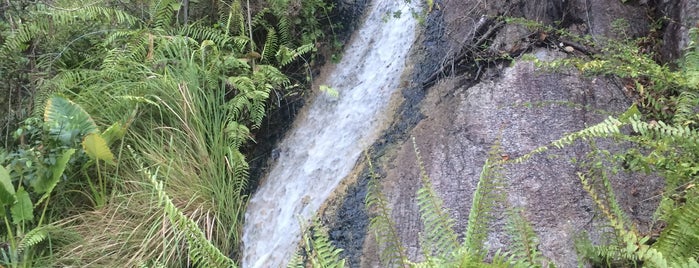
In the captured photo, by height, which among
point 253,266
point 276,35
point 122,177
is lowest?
point 253,266

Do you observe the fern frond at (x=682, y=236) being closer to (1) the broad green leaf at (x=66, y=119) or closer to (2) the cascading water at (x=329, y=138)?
(2) the cascading water at (x=329, y=138)

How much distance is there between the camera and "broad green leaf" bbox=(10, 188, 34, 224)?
12.2 ft

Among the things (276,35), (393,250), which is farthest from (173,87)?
(393,250)

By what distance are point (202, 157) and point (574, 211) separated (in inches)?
102

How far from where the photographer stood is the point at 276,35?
5.12 m

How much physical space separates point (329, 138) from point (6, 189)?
7.26 ft

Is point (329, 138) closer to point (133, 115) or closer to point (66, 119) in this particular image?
point (133, 115)

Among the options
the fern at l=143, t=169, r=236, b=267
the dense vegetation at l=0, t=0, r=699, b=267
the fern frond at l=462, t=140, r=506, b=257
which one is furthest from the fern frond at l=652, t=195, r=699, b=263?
the fern at l=143, t=169, r=236, b=267

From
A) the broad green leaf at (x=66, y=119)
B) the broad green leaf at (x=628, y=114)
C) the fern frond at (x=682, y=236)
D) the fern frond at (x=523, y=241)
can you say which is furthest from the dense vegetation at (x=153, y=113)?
the fern frond at (x=523, y=241)

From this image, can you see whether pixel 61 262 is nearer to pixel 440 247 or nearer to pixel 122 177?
pixel 122 177

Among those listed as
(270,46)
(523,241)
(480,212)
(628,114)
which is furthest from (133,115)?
(628,114)

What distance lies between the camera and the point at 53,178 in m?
3.90

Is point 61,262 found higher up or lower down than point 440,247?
lower down

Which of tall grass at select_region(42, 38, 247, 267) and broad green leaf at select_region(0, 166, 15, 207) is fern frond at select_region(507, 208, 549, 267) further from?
broad green leaf at select_region(0, 166, 15, 207)
